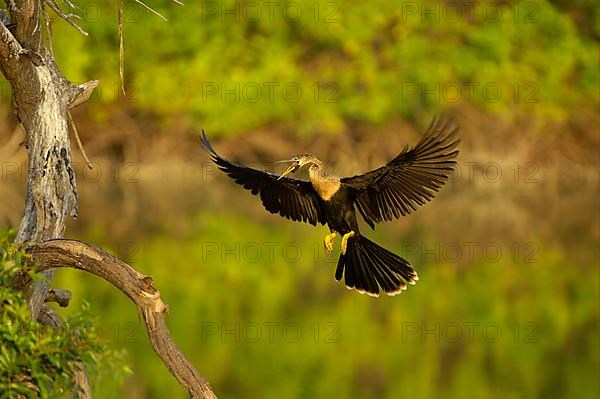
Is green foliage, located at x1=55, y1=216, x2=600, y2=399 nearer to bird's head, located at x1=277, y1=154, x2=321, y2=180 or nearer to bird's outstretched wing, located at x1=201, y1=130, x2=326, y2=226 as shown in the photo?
bird's outstretched wing, located at x1=201, y1=130, x2=326, y2=226

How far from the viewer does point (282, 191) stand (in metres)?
6.78

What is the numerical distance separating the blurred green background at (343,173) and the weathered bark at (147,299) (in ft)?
19.5

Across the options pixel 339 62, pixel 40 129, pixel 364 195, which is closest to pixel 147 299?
pixel 40 129

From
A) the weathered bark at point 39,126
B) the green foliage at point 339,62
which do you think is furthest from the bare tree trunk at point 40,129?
the green foliage at point 339,62

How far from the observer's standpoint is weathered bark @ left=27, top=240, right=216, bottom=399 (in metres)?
5.04

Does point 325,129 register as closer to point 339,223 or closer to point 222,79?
point 222,79

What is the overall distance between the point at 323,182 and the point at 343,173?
23.8m

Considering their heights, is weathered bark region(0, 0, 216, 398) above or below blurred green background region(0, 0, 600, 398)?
below

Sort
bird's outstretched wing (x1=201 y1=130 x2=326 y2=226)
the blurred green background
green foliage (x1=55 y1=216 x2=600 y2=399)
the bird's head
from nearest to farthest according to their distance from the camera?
1. the bird's head
2. bird's outstretched wing (x1=201 y1=130 x2=326 y2=226)
3. green foliage (x1=55 y1=216 x2=600 y2=399)
4. the blurred green background

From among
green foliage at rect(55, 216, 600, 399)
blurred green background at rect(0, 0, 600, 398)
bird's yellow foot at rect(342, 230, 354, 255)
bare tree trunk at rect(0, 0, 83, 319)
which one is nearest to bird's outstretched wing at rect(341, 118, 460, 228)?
bird's yellow foot at rect(342, 230, 354, 255)

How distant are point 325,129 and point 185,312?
17804 millimetres

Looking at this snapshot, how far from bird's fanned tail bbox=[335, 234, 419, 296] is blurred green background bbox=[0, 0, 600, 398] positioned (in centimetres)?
497

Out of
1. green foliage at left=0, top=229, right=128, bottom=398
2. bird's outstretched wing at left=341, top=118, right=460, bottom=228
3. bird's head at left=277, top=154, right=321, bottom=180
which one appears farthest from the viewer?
bird's head at left=277, top=154, right=321, bottom=180

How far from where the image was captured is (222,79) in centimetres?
3278
